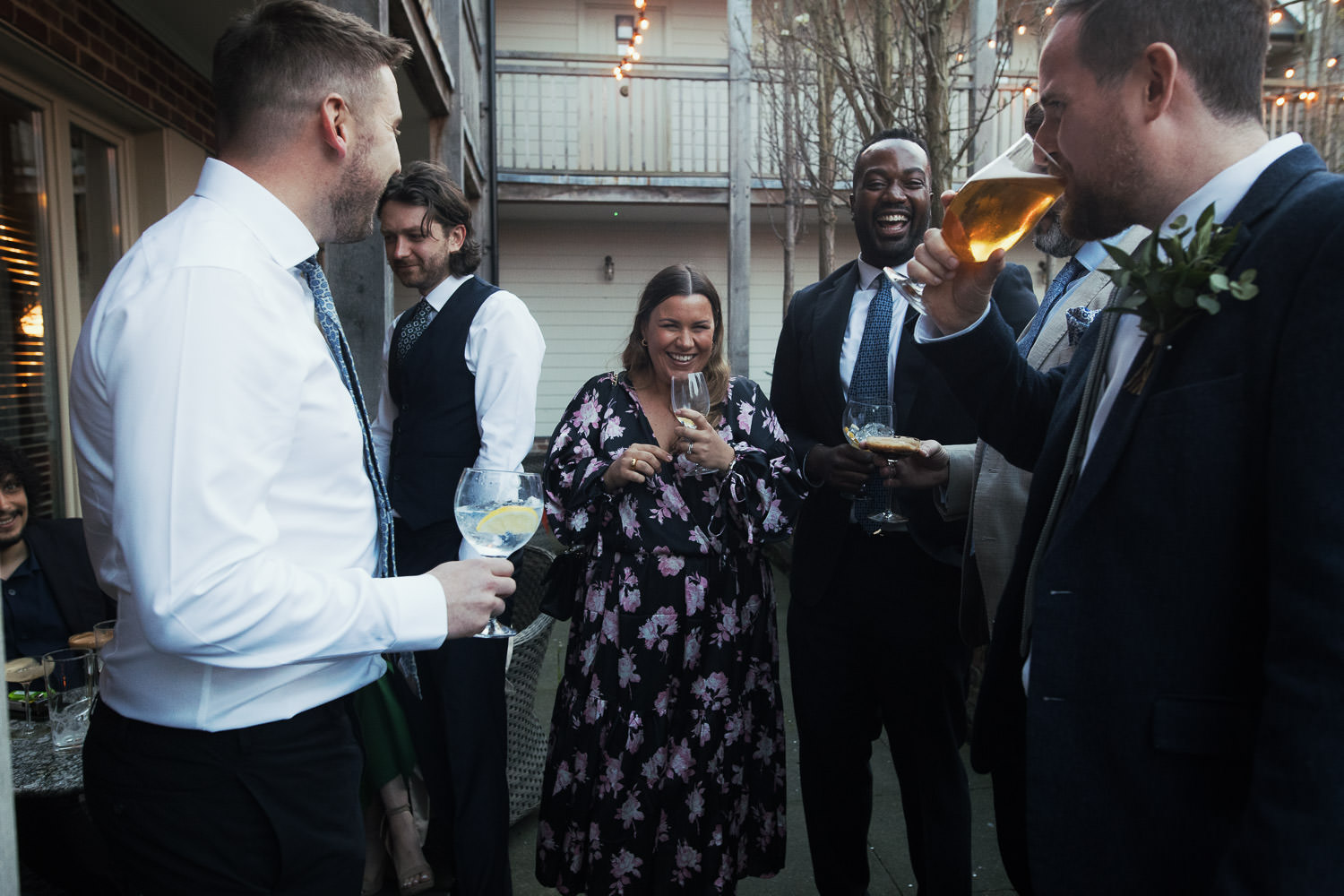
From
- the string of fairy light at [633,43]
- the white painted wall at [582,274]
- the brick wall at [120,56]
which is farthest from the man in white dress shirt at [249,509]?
the white painted wall at [582,274]

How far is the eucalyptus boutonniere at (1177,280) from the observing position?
1.13 metres

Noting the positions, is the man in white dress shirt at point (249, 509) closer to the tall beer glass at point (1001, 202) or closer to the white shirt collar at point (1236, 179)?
the tall beer glass at point (1001, 202)

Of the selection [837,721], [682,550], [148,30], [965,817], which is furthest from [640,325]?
[148,30]

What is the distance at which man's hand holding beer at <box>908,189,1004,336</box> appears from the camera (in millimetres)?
1584

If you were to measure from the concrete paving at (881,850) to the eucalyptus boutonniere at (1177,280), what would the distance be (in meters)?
2.38

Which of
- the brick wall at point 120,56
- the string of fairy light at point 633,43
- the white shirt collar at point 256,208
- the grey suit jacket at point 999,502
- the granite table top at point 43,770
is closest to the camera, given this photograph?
the white shirt collar at point 256,208

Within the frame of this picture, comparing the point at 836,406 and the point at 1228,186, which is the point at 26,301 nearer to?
the point at 836,406

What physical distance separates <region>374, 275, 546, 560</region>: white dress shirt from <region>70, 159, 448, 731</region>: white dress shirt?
129cm

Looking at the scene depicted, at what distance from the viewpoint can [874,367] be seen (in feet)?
8.99

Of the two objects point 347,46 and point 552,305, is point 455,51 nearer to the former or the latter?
point 347,46

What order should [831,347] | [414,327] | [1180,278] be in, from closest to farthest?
[1180,278]
[831,347]
[414,327]

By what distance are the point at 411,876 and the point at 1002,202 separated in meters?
2.74

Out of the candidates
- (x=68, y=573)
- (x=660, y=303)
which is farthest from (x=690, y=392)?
(x=68, y=573)

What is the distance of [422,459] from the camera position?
2.90m
